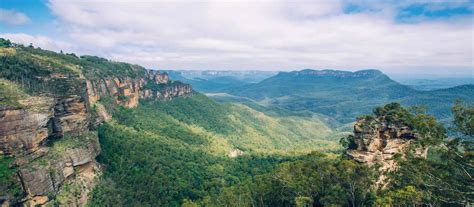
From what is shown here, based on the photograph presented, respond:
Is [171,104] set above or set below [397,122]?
below

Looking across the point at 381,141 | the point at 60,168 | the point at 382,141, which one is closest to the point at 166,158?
the point at 60,168

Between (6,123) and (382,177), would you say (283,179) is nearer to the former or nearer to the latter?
(382,177)

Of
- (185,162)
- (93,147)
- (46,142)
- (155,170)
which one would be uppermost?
(46,142)

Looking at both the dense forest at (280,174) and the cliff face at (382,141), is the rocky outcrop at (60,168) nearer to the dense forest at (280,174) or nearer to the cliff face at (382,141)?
the dense forest at (280,174)

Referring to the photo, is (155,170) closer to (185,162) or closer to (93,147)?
(185,162)

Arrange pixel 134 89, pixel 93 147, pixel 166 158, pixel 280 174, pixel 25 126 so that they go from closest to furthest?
pixel 25 126
pixel 280 174
pixel 93 147
pixel 166 158
pixel 134 89

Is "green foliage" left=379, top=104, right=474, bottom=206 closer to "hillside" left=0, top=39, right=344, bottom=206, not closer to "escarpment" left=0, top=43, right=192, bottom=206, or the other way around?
"hillside" left=0, top=39, right=344, bottom=206

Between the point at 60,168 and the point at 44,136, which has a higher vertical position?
the point at 44,136

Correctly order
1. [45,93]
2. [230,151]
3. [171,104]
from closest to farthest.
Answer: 1. [45,93]
2. [230,151]
3. [171,104]

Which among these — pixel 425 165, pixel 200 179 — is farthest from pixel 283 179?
pixel 200 179
